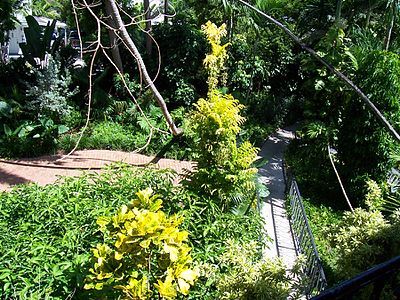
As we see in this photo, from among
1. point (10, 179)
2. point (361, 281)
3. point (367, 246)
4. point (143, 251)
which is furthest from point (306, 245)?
point (10, 179)

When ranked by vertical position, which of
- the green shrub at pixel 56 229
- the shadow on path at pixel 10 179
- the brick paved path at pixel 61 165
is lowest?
the shadow on path at pixel 10 179

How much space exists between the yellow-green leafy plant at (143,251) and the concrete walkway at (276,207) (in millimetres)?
1866

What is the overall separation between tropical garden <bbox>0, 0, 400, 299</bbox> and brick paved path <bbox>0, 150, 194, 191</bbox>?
28cm

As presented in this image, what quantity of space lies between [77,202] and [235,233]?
67.8 inches

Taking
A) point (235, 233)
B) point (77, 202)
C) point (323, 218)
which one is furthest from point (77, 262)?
point (323, 218)

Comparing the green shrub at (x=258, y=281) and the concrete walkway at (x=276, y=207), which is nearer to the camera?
the green shrub at (x=258, y=281)

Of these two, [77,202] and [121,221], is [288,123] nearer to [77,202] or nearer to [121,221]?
[77,202]

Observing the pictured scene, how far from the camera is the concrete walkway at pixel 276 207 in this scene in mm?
5402

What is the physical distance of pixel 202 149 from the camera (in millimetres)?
4879

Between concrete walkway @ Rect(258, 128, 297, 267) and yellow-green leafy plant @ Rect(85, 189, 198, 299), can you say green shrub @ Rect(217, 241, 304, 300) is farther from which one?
concrete walkway @ Rect(258, 128, 297, 267)

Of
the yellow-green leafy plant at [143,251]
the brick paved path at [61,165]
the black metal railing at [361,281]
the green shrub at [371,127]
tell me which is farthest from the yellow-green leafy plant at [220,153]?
the black metal railing at [361,281]

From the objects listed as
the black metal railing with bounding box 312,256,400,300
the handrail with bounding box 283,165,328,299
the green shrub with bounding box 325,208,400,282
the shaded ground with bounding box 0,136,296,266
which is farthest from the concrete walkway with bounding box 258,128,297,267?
the black metal railing with bounding box 312,256,400,300

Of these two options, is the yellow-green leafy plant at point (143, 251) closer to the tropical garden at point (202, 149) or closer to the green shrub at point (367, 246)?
the tropical garden at point (202, 149)

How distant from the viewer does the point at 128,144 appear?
8.67 m
